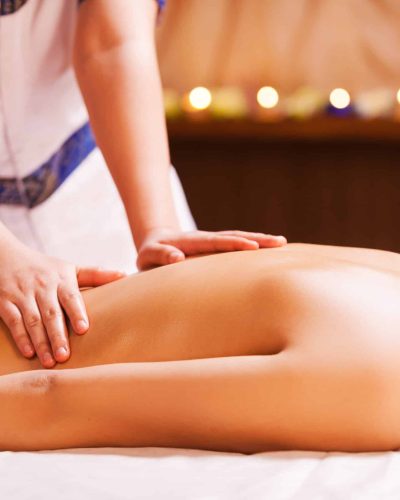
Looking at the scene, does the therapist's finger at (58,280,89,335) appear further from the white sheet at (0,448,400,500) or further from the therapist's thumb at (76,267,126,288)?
the white sheet at (0,448,400,500)

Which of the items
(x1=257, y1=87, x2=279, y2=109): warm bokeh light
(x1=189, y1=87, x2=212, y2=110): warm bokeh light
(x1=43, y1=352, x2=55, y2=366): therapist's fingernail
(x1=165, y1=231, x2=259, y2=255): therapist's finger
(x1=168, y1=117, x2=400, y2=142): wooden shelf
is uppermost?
(x1=165, y1=231, x2=259, y2=255): therapist's finger

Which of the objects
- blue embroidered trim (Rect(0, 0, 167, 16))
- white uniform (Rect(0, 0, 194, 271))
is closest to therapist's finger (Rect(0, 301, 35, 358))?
white uniform (Rect(0, 0, 194, 271))

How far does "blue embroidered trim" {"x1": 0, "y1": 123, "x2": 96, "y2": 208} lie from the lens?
158cm

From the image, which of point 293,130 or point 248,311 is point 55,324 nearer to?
point 248,311

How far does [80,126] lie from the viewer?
1.65 meters

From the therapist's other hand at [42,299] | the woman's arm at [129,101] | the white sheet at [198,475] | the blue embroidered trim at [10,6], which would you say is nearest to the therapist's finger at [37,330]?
the therapist's other hand at [42,299]

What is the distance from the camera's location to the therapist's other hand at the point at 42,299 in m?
1.01

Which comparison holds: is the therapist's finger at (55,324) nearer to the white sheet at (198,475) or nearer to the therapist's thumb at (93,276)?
the therapist's thumb at (93,276)

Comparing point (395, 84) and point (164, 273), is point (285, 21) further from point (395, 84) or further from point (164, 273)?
point (164, 273)

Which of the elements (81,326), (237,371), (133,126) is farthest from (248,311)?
(133,126)

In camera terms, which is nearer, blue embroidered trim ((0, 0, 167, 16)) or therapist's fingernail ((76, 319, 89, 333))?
therapist's fingernail ((76, 319, 89, 333))

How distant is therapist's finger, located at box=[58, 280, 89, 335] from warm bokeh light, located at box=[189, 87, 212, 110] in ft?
6.40

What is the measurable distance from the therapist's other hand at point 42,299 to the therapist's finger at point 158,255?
0.22ft

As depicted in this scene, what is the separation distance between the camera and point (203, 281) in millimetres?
989
